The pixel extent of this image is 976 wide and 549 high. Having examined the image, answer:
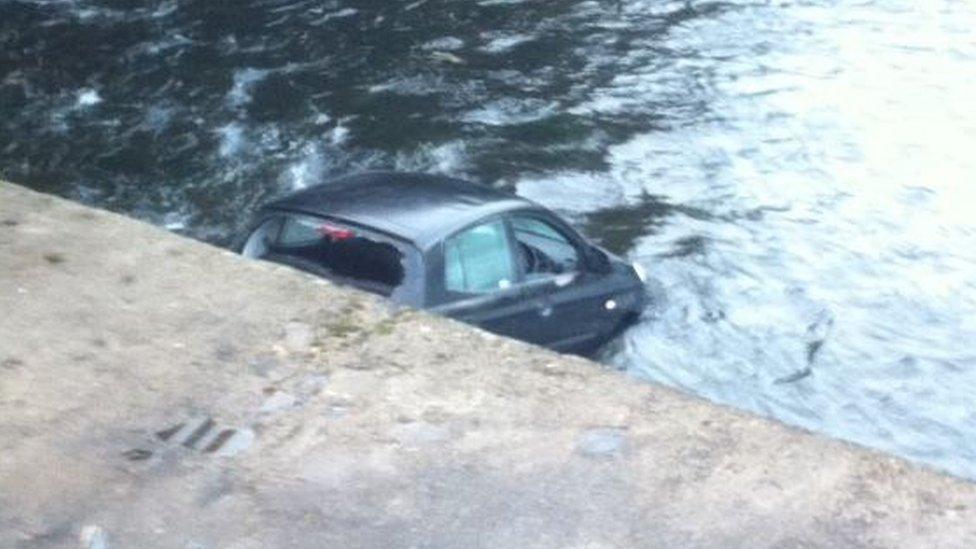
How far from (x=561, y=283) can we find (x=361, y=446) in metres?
8.04

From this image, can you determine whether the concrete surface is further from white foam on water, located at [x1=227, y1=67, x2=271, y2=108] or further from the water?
white foam on water, located at [x1=227, y1=67, x2=271, y2=108]

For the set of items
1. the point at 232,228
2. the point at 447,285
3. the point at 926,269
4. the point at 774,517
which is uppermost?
the point at 774,517

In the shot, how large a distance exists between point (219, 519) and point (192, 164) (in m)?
13.8

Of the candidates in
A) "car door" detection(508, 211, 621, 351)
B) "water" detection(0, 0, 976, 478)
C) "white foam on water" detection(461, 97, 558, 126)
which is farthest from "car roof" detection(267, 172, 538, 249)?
"white foam on water" detection(461, 97, 558, 126)

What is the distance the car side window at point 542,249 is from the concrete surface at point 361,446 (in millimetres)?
6931

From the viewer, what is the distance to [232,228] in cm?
1520

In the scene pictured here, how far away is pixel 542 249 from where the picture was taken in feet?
38.1

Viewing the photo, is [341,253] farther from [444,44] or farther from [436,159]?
[444,44]

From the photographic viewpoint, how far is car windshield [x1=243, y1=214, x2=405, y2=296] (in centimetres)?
980

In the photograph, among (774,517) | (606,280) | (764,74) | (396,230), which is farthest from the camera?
(764,74)

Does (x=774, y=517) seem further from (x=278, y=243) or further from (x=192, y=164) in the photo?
(x=192, y=164)

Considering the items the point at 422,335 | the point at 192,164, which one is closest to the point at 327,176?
the point at 192,164

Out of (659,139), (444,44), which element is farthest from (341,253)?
(444,44)

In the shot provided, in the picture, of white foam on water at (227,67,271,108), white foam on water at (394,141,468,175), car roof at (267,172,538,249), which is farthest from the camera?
white foam on water at (227,67,271,108)
